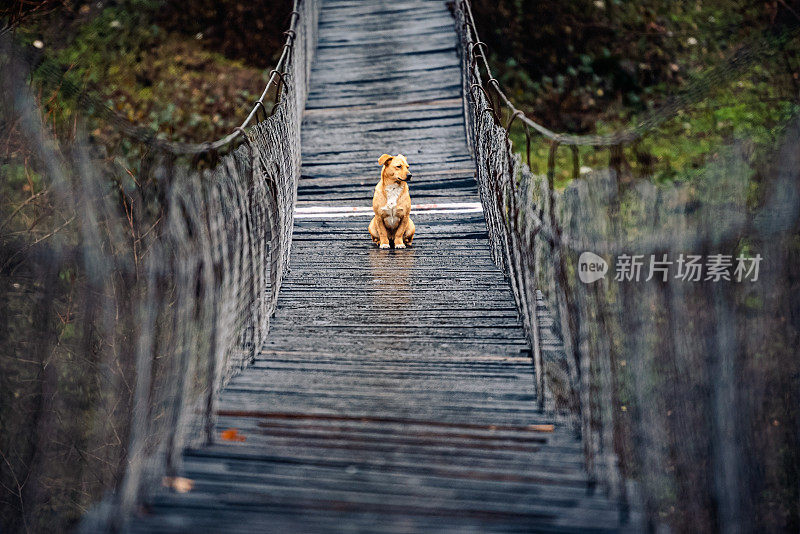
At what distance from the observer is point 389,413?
2.24 metres

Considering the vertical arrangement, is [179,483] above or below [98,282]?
below

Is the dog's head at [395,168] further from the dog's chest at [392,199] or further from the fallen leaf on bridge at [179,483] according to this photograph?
the fallen leaf on bridge at [179,483]

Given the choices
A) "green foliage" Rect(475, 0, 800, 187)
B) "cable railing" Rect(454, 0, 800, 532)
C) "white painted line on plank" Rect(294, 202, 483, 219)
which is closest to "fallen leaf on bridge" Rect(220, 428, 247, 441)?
"cable railing" Rect(454, 0, 800, 532)

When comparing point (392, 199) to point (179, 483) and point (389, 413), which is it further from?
point (179, 483)

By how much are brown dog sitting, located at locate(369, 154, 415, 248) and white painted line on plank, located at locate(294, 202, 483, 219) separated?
0.62 metres

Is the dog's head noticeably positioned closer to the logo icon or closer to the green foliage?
the logo icon

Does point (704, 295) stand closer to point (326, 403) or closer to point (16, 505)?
point (326, 403)

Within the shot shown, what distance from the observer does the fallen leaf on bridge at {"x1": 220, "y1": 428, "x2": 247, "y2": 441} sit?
216 centimetres

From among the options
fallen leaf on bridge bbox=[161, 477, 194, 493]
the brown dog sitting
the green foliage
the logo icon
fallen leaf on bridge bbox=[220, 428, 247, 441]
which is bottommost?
fallen leaf on bridge bbox=[161, 477, 194, 493]

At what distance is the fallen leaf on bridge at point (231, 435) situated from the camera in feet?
7.09

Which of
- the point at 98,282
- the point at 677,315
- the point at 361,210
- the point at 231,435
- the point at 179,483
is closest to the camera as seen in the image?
the point at 179,483

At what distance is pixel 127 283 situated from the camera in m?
5.08

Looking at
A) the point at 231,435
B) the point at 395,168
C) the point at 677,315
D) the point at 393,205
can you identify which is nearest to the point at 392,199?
the point at 393,205

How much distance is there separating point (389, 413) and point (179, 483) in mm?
668
